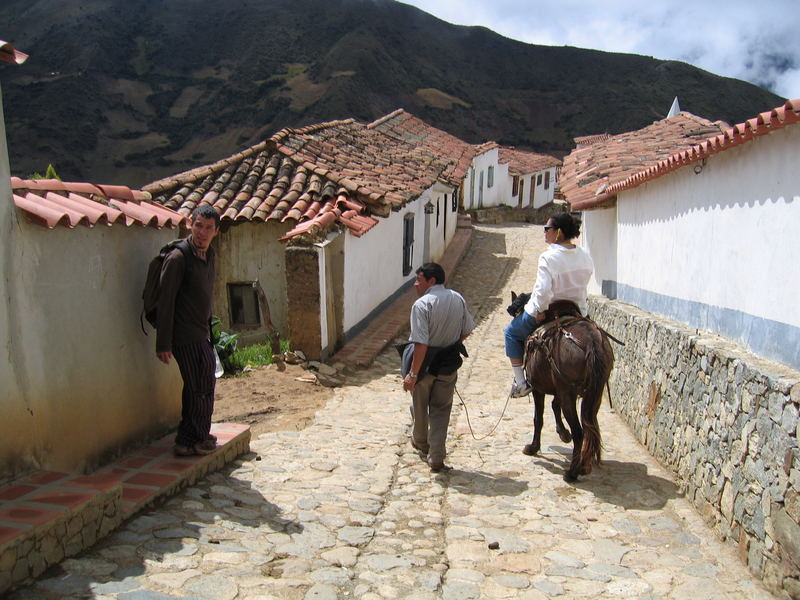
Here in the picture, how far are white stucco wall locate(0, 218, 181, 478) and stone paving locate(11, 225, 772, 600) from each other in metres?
0.66

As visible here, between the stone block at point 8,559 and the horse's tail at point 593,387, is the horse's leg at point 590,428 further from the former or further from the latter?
the stone block at point 8,559

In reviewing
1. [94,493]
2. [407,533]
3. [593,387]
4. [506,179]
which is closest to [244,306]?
[593,387]

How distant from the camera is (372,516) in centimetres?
435

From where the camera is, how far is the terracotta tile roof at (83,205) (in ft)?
12.0

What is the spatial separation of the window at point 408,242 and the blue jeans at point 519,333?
8956mm

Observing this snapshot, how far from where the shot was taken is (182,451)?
457cm

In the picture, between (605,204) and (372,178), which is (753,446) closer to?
(605,204)

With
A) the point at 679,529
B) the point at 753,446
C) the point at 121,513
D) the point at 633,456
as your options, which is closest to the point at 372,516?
the point at 121,513

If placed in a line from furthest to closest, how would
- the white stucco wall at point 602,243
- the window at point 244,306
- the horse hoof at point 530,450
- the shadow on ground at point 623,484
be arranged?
the window at point 244,306
the white stucco wall at point 602,243
the horse hoof at point 530,450
the shadow on ground at point 623,484

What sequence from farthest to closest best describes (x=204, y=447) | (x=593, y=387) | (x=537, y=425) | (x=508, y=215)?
(x=508, y=215) → (x=537, y=425) → (x=593, y=387) → (x=204, y=447)

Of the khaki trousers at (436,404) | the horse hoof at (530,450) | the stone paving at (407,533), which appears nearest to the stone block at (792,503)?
the stone paving at (407,533)

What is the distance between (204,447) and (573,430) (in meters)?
2.91

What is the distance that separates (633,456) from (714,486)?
1.67 metres

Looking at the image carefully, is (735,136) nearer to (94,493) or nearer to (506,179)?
(94,493)
